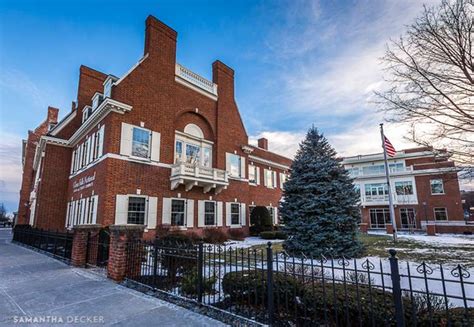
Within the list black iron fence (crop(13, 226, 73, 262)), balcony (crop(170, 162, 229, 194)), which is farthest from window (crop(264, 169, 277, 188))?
black iron fence (crop(13, 226, 73, 262))

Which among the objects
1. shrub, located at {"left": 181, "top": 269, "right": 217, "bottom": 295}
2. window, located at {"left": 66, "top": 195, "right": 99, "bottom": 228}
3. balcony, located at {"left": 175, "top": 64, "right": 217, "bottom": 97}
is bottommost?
shrub, located at {"left": 181, "top": 269, "right": 217, "bottom": 295}

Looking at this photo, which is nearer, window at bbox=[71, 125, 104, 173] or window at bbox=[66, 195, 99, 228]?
window at bbox=[66, 195, 99, 228]

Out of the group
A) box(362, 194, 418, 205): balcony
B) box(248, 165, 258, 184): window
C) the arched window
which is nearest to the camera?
the arched window

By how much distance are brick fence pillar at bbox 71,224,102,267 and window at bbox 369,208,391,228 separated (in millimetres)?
36134

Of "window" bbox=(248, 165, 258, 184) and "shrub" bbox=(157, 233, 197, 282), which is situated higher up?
"window" bbox=(248, 165, 258, 184)

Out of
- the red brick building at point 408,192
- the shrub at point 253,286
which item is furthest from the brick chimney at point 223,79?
the red brick building at point 408,192

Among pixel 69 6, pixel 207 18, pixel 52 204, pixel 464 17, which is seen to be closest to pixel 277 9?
pixel 207 18

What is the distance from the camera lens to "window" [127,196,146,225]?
14438 millimetres

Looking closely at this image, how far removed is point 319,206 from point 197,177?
29.2 ft

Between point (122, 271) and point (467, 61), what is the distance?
465 inches

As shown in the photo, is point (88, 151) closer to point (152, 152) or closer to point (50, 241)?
point (152, 152)

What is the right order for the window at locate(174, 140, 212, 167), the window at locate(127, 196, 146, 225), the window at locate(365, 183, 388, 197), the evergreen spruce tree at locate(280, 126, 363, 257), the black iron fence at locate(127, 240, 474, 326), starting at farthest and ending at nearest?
the window at locate(365, 183, 388, 197) < the window at locate(174, 140, 212, 167) < the window at locate(127, 196, 146, 225) < the evergreen spruce tree at locate(280, 126, 363, 257) < the black iron fence at locate(127, 240, 474, 326)

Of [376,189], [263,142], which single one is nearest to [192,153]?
[263,142]

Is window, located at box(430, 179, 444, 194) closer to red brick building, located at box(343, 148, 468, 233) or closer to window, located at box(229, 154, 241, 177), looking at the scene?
red brick building, located at box(343, 148, 468, 233)
